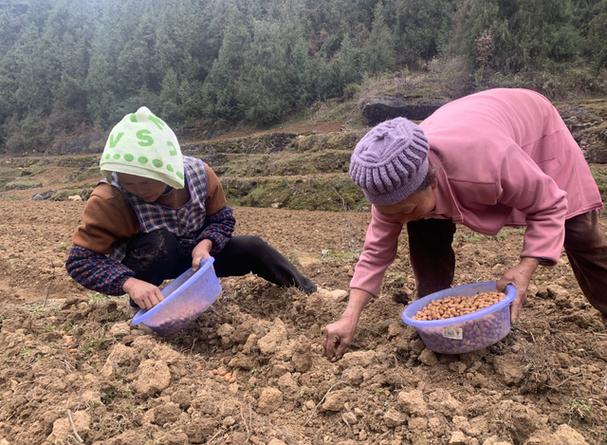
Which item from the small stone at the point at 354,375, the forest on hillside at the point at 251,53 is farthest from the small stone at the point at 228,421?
the forest on hillside at the point at 251,53

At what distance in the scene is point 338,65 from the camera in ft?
81.6

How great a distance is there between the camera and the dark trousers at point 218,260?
8.73ft

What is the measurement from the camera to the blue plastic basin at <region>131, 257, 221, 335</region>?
2.33 metres

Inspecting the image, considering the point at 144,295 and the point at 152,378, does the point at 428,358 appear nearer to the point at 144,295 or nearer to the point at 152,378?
the point at 152,378

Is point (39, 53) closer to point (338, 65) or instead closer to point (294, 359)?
point (338, 65)

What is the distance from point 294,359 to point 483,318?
2.52ft

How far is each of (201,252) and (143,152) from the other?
629 mm

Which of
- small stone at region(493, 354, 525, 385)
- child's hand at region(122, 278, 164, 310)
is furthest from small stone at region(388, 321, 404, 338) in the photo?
child's hand at region(122, 278, 164, 310)

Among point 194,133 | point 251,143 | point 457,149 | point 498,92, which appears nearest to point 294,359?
point 457,149

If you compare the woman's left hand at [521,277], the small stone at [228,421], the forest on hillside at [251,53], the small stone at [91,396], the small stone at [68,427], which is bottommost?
the forest on hillside at [251,53]

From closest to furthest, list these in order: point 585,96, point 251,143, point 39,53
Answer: point 585,96 → point 251,143 → point 39,53

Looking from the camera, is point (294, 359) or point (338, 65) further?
point (338, 65)

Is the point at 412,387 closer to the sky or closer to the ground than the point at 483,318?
closer to the ground

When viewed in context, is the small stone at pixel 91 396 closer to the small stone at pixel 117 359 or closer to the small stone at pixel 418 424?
the small stone at pixel 117 359
